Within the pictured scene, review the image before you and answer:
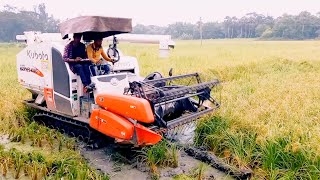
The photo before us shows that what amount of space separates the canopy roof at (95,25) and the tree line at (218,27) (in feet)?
112

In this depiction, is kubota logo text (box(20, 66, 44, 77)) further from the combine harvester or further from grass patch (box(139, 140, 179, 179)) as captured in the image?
grass patch (box(139, 140, 179, 179))

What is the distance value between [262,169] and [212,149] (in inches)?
41.7

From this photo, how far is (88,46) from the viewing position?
617 centimetres

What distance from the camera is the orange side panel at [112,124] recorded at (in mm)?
4703

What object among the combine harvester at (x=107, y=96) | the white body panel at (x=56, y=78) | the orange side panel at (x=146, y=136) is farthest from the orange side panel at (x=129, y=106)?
the white body panel at (x=56, y=78)

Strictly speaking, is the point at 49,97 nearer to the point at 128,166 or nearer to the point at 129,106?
the point at 128,166

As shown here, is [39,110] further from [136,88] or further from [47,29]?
[47,29]

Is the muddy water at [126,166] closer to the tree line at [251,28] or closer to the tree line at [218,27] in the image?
the tree line at [218,27]

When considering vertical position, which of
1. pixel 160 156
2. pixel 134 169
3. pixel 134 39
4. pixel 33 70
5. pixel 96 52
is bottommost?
pixel 134 169

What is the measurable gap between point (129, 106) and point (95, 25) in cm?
160

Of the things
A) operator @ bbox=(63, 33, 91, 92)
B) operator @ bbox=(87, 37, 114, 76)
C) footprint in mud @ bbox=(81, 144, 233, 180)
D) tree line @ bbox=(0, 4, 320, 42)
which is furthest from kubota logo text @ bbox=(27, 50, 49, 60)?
tree line @ bbox=(0, 4, 320, 42)

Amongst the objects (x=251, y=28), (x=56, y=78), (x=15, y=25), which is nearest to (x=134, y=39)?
(x=56, y=78)

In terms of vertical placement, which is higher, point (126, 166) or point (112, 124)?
point (112, 124)

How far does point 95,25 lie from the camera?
5.45 m
